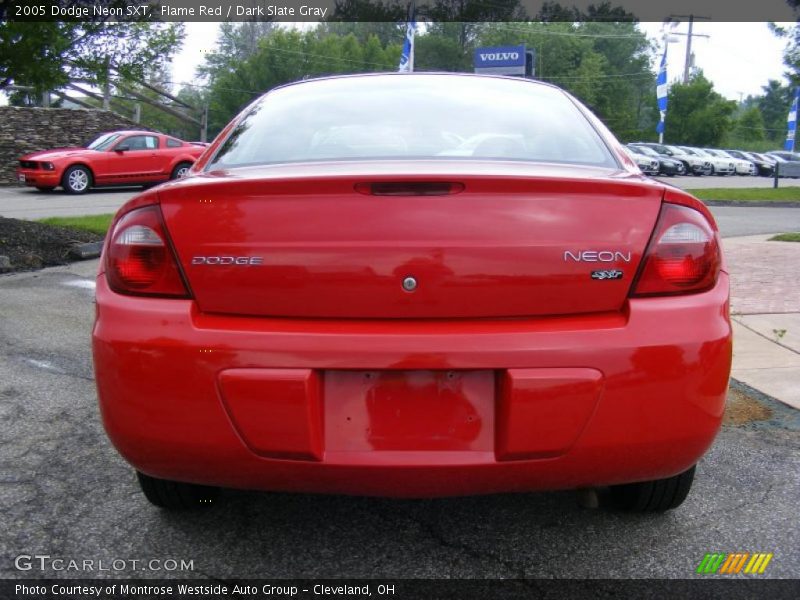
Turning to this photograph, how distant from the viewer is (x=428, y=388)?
2.00 metres

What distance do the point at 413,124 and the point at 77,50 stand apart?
7892mm

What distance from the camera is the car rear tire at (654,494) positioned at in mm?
2527

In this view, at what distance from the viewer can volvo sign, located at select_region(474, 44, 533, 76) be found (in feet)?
60.8

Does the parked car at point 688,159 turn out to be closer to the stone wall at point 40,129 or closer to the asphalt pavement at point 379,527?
→ the stone wall at point 40,129

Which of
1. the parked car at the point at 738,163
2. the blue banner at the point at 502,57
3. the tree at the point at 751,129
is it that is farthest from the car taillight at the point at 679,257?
the tree at the point at 751,129

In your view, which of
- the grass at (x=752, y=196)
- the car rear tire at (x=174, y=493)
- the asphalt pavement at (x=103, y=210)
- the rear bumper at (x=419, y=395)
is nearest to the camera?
the rear bumper at (x=419, y=395)

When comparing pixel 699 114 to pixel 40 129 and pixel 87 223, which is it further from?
pixel 87 223

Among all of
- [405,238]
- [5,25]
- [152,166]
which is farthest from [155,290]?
[152,166]

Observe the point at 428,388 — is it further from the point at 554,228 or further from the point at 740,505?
the point at 740,505

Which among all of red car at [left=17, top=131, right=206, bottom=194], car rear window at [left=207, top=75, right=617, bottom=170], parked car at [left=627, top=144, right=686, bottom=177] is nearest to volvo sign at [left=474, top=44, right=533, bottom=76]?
red car at [left=17, top=131, right=206, bottom=194]

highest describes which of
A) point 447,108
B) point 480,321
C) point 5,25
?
point 5,25

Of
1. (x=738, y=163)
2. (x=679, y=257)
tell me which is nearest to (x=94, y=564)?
(x=679, y=257)

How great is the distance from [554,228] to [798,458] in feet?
6.22

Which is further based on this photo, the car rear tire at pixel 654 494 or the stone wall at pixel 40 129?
the stone wall at pixel 40 129
